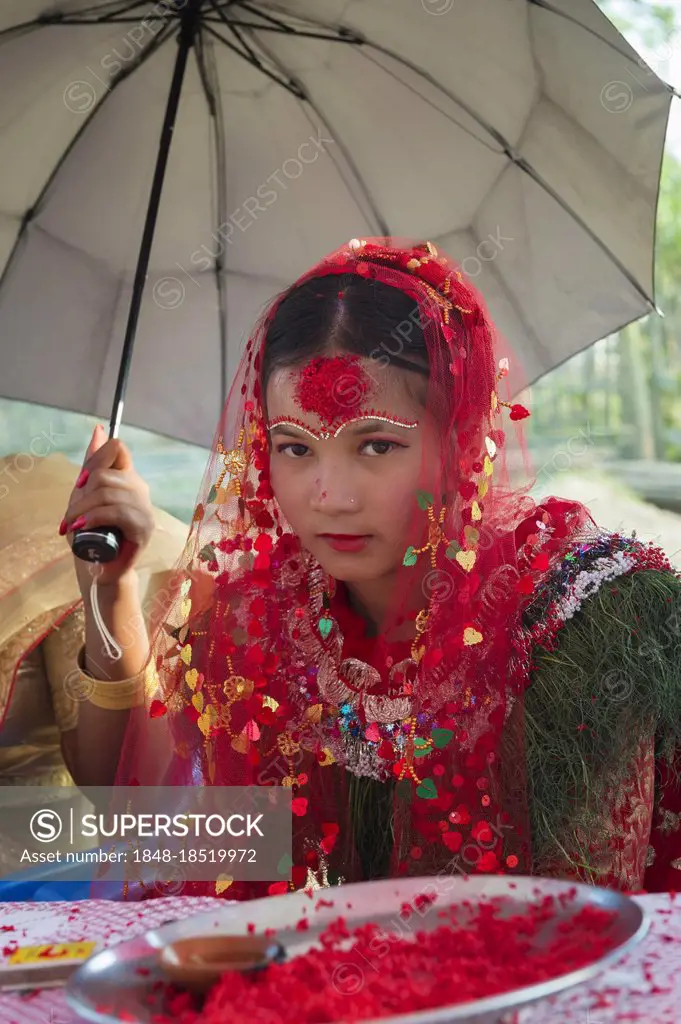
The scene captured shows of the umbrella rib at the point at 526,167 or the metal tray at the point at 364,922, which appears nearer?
the metal tray at the point at 364,922

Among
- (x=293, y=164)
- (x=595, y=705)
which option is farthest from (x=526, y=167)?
(x=595, y=705)

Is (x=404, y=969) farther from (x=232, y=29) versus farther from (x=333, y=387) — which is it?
(x=232, y=29)

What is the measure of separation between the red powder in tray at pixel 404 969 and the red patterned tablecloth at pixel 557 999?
42mm

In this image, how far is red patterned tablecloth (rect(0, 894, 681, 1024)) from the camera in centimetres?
96

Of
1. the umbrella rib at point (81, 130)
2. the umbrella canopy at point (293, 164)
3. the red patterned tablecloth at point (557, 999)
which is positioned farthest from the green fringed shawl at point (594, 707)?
the umbrella rib at point (81, 130)

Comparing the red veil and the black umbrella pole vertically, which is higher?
the black umbrella pole

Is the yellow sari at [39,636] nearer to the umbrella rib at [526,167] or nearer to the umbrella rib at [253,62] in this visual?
the umbrella rib at [253,62]

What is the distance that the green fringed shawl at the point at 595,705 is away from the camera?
67.9 inches

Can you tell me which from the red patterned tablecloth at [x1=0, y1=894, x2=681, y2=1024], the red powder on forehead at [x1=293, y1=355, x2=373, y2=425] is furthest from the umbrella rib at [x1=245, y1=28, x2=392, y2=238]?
the red patterned tablecloth at [x1=0, y1=894, x2=681, y2=1024]

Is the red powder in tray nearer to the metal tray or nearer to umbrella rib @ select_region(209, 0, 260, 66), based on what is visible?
the metal tray

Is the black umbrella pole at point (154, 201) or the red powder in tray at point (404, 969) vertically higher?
the black umbrella pole at point (154, 201)

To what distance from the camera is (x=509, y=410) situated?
6.23 ft

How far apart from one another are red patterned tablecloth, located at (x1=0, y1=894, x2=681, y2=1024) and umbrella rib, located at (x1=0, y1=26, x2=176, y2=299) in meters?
1.67

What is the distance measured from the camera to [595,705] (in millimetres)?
1748
